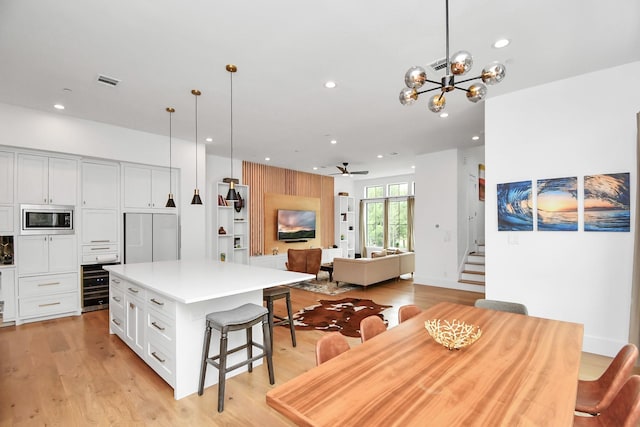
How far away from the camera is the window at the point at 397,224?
10383mm

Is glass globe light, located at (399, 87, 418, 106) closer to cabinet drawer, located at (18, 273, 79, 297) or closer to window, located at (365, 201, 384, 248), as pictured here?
cabinet drawer, located at (18, 273, 79, 297)

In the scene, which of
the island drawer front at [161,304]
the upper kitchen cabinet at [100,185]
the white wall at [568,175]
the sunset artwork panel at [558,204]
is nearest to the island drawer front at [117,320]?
the island drawer front at [161,304]

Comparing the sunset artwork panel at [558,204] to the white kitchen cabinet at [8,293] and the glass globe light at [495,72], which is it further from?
the white kitchen cabinet at [8,293]

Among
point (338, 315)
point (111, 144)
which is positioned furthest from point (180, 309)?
point (111, 144)

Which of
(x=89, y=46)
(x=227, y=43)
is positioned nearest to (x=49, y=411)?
(x=89, y=46)

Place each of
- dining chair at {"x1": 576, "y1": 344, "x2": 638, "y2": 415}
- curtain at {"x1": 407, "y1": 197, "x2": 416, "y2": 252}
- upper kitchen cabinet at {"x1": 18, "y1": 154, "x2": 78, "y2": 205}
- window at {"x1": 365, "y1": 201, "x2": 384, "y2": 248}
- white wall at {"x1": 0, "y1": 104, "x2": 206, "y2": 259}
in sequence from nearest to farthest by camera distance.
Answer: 1. dining chair at {"x1": 576, "y1": 344, "x2": 638, "y2": 415}
2. white wall at {"x1": 0, "y1": 104, "x2": 206, "y2": 259}
3. upper kitchen cabinet at {"x1": 18, "y1": 154, "x2": 78, "y2": 205}
4. curtain at {"x1": 407, "y1": 197, "x2": 416, "y2": 252}
5. window at {"x1": 365, "y1": 201, "x2": 384, "y2": 248}

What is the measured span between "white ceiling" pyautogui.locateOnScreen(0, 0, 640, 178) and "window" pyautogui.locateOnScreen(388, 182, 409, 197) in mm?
5766

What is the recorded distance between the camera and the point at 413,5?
2.22 meters

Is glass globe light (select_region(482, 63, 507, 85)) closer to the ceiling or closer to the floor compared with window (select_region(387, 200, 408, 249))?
closer to the ceiling

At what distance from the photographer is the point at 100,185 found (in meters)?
4.93

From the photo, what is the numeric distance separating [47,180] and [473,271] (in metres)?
7.81

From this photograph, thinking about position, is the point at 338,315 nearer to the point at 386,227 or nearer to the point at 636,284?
the point at 636,284

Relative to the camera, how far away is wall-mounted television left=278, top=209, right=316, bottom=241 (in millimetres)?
8641

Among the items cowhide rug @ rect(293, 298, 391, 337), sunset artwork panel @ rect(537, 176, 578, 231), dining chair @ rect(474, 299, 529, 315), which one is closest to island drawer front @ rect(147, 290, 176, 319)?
cowhide rug @ rect(293, 298, 391, 337)
